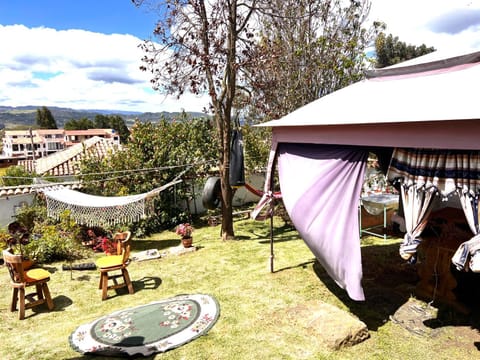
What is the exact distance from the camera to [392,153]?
3.54 m

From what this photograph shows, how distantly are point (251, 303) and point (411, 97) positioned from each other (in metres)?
2.94

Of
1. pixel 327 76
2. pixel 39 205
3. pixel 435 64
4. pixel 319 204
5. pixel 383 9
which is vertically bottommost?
pixel 39 205

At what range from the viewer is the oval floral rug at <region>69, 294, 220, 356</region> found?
3236mm

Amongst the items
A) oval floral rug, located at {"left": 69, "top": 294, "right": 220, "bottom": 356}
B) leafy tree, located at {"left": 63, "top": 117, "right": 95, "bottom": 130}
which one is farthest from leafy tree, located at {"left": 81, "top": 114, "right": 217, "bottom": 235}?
leafy tree, located at {"left": 63, "top": 117, "right": 95, "bottom": 130}

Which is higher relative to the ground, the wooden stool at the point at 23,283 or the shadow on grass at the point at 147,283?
the wooden stool at the point at 23,283

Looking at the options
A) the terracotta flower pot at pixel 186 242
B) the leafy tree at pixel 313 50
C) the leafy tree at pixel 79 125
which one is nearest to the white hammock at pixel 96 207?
the terracotta flower pot at pixel 186 242

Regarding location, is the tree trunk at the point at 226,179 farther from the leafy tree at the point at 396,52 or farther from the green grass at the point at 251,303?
the leafy tree at the point at 396,52

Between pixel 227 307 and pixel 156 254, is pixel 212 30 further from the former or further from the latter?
pixel 227 307

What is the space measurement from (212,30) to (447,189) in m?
5.30

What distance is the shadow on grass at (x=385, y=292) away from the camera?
11.8ft

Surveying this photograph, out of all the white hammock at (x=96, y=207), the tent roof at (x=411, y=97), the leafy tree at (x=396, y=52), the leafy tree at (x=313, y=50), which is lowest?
the white hammock at (x=96, y=207)

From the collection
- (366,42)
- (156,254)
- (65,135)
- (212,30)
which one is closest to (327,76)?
(366,42)

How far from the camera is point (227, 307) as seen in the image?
4055 millimetres

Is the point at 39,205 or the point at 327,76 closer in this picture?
the point at 39,205
